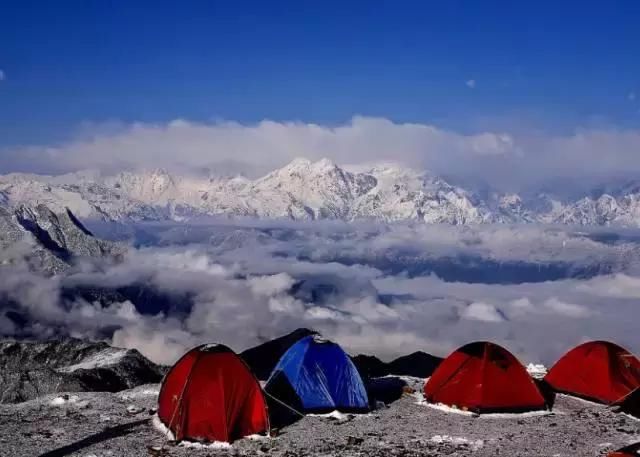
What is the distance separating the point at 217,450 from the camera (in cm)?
2564

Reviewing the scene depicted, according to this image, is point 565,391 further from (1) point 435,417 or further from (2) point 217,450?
(2) point 217,450

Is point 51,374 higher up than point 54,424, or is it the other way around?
point 54,424

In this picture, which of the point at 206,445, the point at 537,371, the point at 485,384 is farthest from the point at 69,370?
the point at 485,384

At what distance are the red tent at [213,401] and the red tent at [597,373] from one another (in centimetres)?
1720

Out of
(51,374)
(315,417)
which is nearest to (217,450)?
(315,417)

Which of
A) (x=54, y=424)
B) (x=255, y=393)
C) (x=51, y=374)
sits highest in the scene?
(x=255, y=393)

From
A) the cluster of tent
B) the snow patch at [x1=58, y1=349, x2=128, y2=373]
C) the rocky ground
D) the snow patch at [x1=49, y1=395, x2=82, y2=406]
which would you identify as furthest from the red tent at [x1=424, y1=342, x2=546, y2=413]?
the snow patch at [x1=58, y1=349, x2=128, y2=373]

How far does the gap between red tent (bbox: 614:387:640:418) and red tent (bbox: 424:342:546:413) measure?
3.63 meters

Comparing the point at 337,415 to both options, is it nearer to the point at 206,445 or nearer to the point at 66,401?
the point at 206,445

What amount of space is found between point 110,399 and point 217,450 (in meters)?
10.2

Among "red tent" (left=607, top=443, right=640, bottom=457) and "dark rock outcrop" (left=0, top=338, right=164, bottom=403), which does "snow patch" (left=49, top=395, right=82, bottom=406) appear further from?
"dark rock outcrop" (left=0, top=338, right=164, bottom=403)

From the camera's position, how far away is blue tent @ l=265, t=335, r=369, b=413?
30469 millimetres

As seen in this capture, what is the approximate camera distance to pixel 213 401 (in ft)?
89.5

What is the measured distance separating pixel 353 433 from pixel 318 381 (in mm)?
3978
